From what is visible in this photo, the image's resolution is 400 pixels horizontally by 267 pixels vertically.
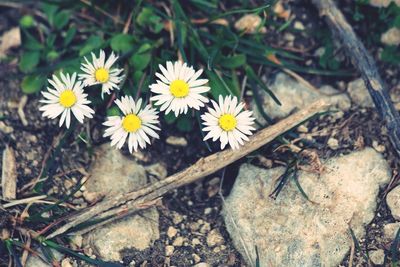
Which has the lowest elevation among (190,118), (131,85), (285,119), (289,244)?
(289,244)

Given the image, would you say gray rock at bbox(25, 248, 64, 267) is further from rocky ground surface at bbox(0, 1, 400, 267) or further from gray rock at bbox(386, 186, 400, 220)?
gray rock at bbox(386, 186, 400, 220)

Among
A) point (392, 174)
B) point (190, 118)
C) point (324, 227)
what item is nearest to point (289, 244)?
point (324, 227)

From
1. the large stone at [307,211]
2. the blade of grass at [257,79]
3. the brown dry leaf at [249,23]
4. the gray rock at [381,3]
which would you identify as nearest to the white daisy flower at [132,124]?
the large stone at [307,211]

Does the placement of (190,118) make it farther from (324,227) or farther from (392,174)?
(392,174)

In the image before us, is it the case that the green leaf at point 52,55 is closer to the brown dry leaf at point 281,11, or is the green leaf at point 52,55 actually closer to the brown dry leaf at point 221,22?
the brown dry leaf at point 221,22

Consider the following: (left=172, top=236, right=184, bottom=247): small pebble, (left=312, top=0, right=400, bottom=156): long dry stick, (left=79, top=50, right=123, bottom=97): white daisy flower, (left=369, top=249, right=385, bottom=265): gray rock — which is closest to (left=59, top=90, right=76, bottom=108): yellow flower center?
(left=79, top=50, right=123, bottom=97): white daisy flower

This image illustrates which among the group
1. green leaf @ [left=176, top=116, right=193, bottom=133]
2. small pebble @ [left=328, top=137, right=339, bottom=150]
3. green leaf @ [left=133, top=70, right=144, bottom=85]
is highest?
green leaf @ [left=133, top=70, right=144, bottom=85]

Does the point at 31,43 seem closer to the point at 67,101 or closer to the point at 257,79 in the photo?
the point at 67,101
